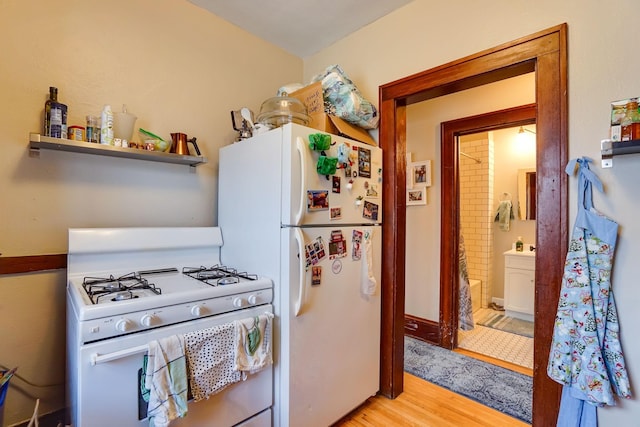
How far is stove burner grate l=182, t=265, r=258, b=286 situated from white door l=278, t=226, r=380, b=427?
27 centimetres

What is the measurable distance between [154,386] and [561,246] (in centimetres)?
190

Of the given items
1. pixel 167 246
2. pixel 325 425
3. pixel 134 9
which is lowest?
pixel 325 425

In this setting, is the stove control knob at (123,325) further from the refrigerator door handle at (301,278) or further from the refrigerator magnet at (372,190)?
the refrigerator magnet at (372,190)

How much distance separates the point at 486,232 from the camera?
433cm

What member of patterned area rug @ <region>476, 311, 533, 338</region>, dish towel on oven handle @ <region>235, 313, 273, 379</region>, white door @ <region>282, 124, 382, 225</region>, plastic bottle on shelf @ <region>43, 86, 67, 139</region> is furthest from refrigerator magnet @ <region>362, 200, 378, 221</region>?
patterned area rug @ <region>476, 311, 533, 338</region>

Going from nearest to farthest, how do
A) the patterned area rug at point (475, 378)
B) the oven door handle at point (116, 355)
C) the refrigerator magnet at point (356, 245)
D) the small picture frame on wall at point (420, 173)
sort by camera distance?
the oven door handle at point (116, 355) < the refrigerator magnet at point (356, 245) < the patterned area rug at point (475, 378) < the small picture frame on wall at point (420, 173)

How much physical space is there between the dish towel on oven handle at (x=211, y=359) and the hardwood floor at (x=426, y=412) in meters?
0.91

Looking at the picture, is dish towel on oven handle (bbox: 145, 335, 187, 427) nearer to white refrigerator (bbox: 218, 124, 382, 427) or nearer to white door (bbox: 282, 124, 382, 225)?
white refrigerator (bbox: 218, 124, 382, 427)

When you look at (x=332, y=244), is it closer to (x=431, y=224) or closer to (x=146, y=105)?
(x=146, y=105)

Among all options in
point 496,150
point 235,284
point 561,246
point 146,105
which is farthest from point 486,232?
point 146,105

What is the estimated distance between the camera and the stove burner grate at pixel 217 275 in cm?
160

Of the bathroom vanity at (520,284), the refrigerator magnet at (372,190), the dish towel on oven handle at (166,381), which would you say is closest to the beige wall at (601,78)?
the refrigerator magnet at (372,190)

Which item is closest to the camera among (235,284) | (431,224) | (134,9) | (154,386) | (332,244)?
(154,386)

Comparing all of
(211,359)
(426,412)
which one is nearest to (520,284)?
(426,412)
